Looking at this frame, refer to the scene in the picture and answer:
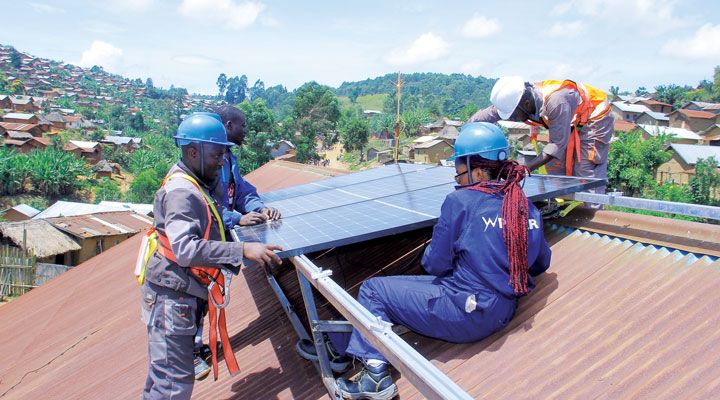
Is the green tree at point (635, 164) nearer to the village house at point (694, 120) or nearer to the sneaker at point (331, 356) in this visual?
the village house at point (694, 120)

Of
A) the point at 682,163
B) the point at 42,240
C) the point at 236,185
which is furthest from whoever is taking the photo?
the point at 682,163

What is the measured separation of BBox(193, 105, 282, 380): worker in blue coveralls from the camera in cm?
434

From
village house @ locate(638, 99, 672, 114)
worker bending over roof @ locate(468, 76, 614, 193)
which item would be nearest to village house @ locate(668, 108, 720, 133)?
village house @ locate(638, 99, 672, 114)

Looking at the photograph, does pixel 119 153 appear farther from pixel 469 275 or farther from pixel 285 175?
pixel 469 275

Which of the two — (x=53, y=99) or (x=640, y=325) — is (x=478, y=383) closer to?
(x=640, y=325)

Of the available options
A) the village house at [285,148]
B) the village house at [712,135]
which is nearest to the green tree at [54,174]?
the village house at [285,148]

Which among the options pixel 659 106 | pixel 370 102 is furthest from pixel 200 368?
pixel 370 102

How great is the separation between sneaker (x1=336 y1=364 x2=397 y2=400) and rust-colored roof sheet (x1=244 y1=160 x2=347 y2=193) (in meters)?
8.24

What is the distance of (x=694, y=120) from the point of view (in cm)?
6397

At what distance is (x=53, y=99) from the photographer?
128 m

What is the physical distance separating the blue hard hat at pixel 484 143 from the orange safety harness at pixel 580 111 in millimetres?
1817

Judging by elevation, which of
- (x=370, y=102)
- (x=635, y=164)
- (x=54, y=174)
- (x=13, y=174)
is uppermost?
(x=370, y=102)

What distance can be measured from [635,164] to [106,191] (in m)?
51.9

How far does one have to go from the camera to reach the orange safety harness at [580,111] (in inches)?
189
